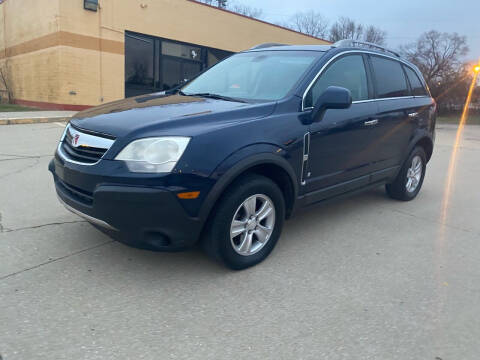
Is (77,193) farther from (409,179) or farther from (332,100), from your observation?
(409,179)

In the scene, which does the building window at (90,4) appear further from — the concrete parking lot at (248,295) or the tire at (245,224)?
the tire at (245,224)

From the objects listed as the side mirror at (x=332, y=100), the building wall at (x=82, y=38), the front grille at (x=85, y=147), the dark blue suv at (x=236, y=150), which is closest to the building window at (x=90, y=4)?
the building wall at (x=82, y=38)

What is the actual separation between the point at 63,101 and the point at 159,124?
14.2 metres

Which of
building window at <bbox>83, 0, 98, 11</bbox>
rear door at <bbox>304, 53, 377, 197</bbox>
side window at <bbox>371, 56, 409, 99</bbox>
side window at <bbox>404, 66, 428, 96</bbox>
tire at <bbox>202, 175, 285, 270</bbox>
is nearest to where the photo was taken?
tire at <bbox>202, 175, 285, 270</bbox>

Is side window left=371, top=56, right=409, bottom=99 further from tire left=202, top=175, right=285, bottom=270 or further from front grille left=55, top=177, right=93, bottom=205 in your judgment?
front grille left=55, top=177, right=93, bottom=205

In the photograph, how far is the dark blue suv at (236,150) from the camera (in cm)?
270

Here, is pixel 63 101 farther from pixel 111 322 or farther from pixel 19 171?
pixel 111 322

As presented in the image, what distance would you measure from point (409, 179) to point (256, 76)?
2733mm

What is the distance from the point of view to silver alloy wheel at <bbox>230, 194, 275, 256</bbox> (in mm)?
3103

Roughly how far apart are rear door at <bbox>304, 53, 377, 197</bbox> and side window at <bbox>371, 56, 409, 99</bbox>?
0.85 ft

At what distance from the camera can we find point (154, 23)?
17.2 meters

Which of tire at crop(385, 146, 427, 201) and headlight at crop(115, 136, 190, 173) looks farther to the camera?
tire at crop(385, 146, 427, 201)

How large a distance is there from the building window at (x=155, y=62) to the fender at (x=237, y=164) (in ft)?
48.8

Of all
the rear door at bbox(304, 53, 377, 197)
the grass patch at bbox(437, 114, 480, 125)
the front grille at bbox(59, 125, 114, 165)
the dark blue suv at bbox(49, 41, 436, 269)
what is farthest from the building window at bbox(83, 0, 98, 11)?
the grass patch at bbox(437, 114, 480, 125)
